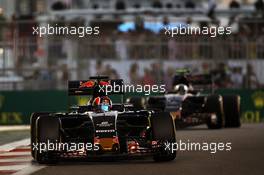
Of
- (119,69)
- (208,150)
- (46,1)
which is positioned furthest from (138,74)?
(208,150)

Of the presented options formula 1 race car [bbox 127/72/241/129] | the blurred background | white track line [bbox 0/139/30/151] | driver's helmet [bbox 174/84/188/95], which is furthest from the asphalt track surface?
the blurred background

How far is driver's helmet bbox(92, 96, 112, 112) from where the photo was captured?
13.7m

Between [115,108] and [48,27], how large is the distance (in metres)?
11.5

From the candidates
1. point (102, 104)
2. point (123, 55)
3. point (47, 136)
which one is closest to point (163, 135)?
point (47, 136)

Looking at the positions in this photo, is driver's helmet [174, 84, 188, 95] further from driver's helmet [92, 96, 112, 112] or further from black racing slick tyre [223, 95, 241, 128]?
driver's helmet [92, 96, 112, 112]

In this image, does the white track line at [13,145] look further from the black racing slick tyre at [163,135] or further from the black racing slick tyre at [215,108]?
the black racing slick tyre at [215,108]

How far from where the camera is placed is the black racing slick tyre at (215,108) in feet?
68.9

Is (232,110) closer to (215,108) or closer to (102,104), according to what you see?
(215,108)

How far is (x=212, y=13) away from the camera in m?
26.5

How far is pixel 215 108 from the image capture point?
21.1 meters

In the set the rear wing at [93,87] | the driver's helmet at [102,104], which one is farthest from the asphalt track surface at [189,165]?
the rear wing at [93,87]

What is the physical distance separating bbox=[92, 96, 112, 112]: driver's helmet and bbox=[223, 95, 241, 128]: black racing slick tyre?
25.9 ft

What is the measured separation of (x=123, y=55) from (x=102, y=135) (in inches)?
499

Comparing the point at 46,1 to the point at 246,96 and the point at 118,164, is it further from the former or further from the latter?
the point at 118,164
